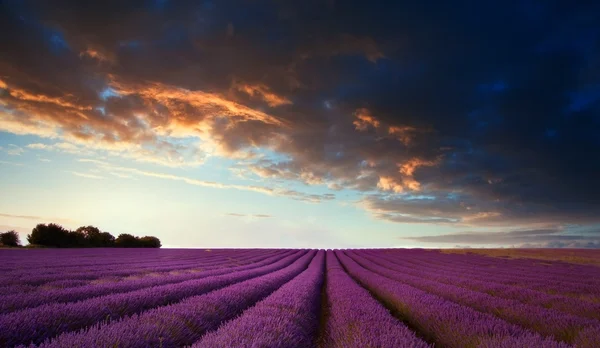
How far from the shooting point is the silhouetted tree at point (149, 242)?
56169 millimetres

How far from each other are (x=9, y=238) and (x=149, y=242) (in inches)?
764

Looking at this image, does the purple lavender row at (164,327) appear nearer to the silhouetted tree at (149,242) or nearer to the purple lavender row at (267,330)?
the purple lavender row at (267,330)

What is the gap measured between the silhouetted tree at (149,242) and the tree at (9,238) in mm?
16745

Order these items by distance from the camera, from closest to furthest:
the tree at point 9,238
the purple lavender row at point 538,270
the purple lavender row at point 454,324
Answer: the purple lavender row at point 454,324, the purple lavender row at point 538,270, the tree at point 9,238

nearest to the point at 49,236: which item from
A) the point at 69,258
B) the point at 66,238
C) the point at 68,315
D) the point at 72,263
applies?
the point at 66,238

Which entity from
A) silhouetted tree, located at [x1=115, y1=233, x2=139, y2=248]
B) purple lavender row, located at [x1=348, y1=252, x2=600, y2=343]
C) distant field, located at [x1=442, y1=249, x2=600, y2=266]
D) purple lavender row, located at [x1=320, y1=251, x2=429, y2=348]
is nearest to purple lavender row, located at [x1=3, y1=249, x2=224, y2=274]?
purple lavender row, located at [x1=320, y1=251, x2=429, y2=348]

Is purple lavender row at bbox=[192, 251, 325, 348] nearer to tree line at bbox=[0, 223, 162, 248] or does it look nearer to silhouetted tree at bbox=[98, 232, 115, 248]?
tree line at bbox=[0, 223, 162, 248]

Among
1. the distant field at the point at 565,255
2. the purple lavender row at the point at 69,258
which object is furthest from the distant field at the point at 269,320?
the distant field at the point at 565,255

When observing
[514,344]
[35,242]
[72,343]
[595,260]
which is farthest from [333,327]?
[35,242]

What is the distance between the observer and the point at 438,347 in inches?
185

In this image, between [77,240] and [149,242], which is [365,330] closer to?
[77,240]

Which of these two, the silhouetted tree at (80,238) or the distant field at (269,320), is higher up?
the silhouetted tree at (80,238)

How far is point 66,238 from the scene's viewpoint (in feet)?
141

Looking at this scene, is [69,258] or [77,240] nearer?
[69,258]
